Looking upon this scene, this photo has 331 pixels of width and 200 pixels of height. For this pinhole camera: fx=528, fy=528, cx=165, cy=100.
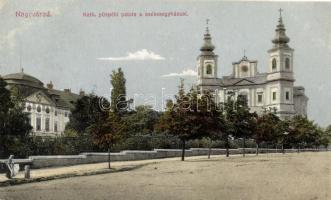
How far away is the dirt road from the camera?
14820 mm

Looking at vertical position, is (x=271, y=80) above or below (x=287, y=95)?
above

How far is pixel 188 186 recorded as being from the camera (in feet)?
54.7

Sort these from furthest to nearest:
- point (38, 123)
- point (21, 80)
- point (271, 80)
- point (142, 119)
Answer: point (271, 80) < point (38, 123) < point (142, 119) < point (21, 80)

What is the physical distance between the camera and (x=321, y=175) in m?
19.1

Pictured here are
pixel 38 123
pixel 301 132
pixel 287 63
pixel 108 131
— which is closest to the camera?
pixel 108 131

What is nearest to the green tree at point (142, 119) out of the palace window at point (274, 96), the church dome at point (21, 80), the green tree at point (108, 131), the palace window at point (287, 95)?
the church dome at point (21, 80)

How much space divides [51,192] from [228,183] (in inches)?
225

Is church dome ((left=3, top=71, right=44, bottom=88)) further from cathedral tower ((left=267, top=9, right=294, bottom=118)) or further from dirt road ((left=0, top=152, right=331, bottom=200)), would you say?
cathedral tower ((left=267, top=9, right=294, bottom=118))

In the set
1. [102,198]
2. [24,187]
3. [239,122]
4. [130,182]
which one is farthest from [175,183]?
[239,122]

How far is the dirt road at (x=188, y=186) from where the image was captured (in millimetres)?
14820

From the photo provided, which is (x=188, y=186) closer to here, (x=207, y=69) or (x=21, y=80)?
(x=21, y=80)

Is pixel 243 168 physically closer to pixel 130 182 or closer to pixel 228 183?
pixel 228 183

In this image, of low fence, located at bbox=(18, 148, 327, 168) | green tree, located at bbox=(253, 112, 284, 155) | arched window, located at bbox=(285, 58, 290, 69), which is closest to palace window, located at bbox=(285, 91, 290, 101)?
arched window, located at bbox=(285, 58, 290, 69)

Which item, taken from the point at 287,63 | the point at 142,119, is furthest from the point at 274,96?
the point at 142,119
